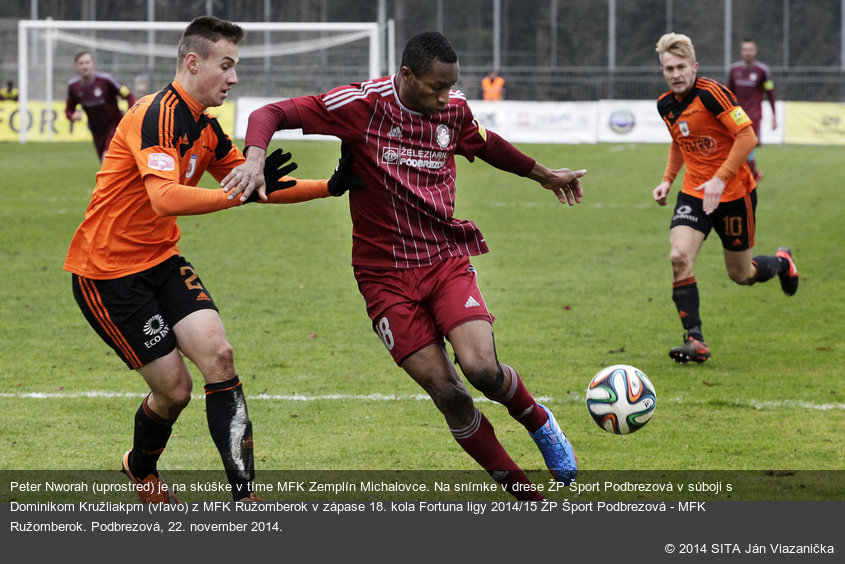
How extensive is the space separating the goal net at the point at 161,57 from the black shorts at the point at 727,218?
17.5 metres

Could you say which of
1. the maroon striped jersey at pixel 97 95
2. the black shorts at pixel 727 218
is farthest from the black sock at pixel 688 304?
the maroon striped jersey at pixel 97 95

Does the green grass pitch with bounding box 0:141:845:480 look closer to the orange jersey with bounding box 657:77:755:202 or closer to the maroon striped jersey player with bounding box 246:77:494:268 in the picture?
the maroon striped jersey player with bounding box 246:77:494:268

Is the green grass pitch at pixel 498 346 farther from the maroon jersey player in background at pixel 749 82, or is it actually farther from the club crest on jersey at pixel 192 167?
the maroon jersey player in background at pixel 749 82

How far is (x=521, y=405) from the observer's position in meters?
4.81

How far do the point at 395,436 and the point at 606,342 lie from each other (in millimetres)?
3035

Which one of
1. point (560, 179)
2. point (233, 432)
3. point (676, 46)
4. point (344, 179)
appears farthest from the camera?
point (676, 46)

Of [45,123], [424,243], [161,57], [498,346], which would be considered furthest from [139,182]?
[161,57]

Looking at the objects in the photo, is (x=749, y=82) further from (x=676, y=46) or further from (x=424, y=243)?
(x=424, y=243)

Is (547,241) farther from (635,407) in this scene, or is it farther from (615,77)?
(615,77)

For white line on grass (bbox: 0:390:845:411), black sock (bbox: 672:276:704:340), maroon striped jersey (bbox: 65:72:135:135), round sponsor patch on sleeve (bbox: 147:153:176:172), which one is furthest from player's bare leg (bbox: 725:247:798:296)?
maroon striped jersey (bbox: 65:72:135:135)

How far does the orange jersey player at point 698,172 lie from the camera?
7543 millimetres

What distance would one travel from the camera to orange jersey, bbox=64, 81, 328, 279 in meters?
4.40

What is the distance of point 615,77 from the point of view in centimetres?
3781

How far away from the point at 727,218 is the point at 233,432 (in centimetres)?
485
